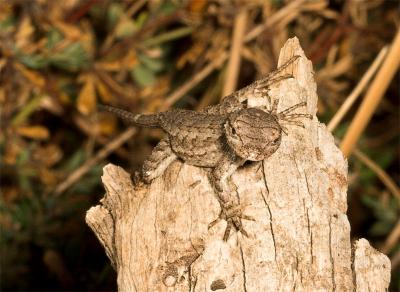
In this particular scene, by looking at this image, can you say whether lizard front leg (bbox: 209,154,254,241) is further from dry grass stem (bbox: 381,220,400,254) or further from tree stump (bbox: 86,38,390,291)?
dry grass stem (bbox: 381,220,400,254)

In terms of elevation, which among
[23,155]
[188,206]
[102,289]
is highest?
[23,155]

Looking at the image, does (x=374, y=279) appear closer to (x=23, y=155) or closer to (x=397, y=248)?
(x=397, y=248)

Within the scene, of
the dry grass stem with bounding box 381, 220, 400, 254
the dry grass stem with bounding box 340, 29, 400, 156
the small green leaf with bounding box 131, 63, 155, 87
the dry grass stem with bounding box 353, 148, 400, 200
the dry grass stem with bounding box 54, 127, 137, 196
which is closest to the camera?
the dry grass stem with bounding box 340, 29, 400, 156

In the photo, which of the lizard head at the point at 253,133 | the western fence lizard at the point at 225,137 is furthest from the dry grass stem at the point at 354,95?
the lizard head at the point at 253,133

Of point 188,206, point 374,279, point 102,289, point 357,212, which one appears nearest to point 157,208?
point 188,206

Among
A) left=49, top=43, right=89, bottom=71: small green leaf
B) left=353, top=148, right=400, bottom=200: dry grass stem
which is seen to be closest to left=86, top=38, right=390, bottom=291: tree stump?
left=353, top=148, right=400, bottom=200: dry grass stem

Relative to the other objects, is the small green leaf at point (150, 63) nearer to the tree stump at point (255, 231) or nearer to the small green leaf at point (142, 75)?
the small green leaf at point (142, 75)

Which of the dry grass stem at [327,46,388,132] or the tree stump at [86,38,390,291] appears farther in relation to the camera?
the dry grass stem at [327,46,388,132]

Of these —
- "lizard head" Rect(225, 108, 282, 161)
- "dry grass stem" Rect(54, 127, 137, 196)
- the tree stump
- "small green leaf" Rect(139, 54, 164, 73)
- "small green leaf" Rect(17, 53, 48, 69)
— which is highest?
"small green leaf" Rect(139, 54, 164, 73)
